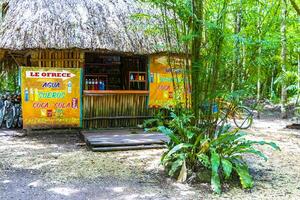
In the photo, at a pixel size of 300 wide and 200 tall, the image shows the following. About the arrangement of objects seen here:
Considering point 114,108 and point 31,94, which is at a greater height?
point 31,94

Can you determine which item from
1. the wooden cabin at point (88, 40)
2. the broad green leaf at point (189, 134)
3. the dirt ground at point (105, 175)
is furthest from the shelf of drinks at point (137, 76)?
the broad green leaf at point (189, 134)

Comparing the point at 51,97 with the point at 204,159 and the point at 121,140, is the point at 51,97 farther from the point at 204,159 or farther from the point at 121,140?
the point at 204,159

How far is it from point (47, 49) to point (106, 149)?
293cm

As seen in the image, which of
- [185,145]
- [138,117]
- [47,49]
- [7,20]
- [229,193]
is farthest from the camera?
[138,117]

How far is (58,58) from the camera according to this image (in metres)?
8.49

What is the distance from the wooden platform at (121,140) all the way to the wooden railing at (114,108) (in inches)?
26.4

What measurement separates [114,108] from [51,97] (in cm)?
165

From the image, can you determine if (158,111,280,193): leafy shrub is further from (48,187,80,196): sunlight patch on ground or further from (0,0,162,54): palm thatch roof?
(0,0,162,54): palm thatch roof

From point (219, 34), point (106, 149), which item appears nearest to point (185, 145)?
point (219, 34)

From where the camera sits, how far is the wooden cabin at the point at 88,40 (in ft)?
26.3

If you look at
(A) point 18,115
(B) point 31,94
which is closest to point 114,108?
(B) point 31,94

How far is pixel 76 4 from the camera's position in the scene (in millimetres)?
9156

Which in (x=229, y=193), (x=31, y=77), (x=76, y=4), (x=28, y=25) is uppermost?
(x=76, y=4)

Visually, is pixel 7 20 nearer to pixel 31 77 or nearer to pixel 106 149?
pixel 31 77
